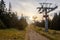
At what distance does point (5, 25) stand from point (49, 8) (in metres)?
17.8

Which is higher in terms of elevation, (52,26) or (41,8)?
(41,8)

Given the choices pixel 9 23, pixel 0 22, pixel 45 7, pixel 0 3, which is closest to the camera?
pixel 0 22

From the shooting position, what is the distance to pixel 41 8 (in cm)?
6675

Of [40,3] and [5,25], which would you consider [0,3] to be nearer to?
[5,25]

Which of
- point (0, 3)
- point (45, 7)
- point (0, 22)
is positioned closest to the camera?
point (0, 22)

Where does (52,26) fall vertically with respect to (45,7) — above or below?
below

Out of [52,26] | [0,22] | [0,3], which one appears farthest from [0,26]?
[52,26]

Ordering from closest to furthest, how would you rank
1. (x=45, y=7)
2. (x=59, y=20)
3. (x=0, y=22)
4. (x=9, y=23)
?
(x=0, y=22) < (x=45, y=7) < (x=9, y=23) < (x=59, y=20)

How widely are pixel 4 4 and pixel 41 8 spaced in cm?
2546

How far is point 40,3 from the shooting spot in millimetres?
65062

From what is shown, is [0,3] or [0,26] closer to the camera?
[0,26]

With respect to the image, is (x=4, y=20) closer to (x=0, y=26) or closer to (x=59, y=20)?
(x=0, y=26)

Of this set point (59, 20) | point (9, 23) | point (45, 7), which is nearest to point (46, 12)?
point (45, 7)

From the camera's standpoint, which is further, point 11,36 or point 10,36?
point 11,36
